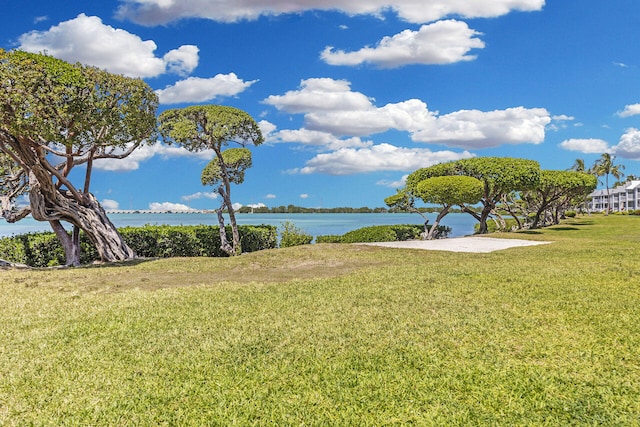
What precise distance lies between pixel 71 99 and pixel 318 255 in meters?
8.77

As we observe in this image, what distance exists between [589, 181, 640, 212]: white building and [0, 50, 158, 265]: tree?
4970 inches

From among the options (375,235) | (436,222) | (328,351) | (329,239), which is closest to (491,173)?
(436,222)

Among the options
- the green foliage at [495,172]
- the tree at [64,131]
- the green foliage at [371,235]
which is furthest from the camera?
the green foliage at [495,172]

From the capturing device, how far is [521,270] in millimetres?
11414

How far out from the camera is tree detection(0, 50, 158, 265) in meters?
12.3

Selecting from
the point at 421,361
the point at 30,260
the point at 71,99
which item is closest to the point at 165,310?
the point at 421,361

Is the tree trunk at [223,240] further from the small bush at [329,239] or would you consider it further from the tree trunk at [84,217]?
the small bush at [329,239]

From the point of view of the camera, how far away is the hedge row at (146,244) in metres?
15.8

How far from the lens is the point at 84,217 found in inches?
620

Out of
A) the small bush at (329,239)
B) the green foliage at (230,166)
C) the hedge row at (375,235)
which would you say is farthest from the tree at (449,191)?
the green foliage at (230,166)

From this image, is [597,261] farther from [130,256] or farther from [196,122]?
[196,122]

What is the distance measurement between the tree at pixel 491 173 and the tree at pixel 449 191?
1.98 m

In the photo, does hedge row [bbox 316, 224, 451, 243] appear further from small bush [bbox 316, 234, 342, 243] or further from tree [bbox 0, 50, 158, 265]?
tree [bbox 0, 50, 158, 265]

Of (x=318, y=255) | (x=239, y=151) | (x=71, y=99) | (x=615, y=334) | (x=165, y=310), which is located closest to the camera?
(x=615, y=334)
